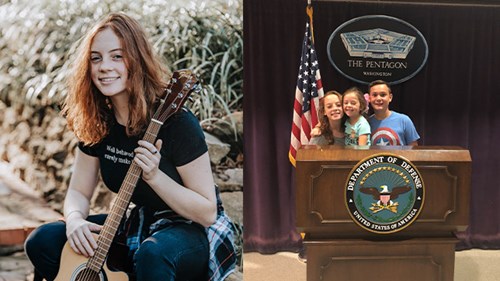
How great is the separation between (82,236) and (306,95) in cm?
205

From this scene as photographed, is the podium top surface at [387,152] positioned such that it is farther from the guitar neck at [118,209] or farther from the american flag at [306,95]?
the american flag at [306,95]

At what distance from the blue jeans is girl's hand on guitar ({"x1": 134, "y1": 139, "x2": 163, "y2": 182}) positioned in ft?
0.95

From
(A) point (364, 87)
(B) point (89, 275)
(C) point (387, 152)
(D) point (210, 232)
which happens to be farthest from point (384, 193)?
(A) point (364, 87)

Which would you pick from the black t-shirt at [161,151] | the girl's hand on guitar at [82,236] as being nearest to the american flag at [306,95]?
the black t-shirt at [161,151]

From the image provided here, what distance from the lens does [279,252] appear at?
14.5ft

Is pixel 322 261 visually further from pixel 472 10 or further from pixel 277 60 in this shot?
pixel 472 10

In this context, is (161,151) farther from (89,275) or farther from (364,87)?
(364,87)

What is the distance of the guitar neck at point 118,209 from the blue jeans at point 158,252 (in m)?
0.08

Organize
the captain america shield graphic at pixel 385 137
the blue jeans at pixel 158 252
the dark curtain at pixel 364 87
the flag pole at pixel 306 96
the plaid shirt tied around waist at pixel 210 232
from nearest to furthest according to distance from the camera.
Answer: the blue jeans at pixel 158 252 → the plaid shirt tied around waist at pixel 210 232 → the captain america shield graphic at pixel 385 137 → the flag pole at pixel 306 96 → the dark curtain at pixel 364 87

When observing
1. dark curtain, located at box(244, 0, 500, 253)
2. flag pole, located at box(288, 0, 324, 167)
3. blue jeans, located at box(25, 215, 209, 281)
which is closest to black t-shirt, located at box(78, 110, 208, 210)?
blue jeans, located at box(25, 215, 209, 281)

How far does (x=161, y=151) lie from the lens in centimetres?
250

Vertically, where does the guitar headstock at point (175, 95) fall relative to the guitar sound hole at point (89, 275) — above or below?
above

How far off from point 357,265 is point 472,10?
2599 mm

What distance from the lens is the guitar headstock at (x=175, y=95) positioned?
2.49 metres
